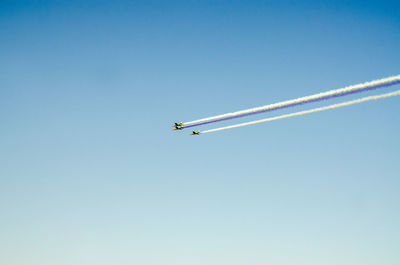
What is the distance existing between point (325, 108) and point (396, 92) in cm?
883

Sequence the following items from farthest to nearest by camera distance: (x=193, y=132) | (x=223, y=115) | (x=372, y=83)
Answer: (x=193, y=132) → (x=223, y=115) → (x=372, y=83)

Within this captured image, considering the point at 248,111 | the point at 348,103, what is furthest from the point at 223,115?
the point at 348,103

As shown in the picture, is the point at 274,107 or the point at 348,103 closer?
the point at 348,103

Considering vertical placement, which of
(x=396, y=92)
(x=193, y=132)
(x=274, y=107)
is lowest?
(x=396, y=92)

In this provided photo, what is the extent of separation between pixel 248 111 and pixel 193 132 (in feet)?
59.7

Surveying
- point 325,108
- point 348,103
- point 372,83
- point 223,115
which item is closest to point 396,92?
point 372,83

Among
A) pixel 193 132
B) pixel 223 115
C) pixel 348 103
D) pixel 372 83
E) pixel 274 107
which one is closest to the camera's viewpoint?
pixel 372 83

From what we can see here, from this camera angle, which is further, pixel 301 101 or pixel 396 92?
pixel 301 101

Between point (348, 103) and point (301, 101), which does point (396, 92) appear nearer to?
point (348, 103)

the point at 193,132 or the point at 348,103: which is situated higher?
the point at 193,132

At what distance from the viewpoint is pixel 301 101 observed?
146ft

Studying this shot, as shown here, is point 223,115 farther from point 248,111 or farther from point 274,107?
point 274,107

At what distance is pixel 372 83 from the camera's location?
37875 mm

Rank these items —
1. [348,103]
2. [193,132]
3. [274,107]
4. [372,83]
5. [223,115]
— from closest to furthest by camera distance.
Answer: [372,83], [348,103], [274,107], [223,115], [193,132]
